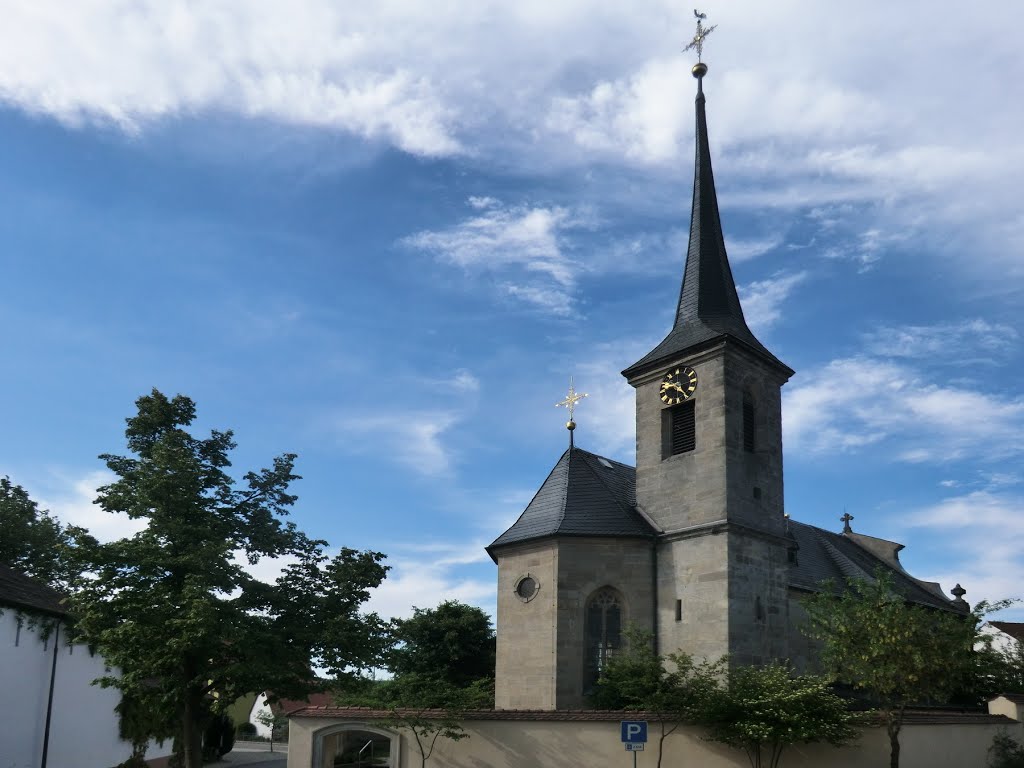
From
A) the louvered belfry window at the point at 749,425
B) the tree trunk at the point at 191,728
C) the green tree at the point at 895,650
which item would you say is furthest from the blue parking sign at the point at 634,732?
the louvered belfry window at the point at 749,425

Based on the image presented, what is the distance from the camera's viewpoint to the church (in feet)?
85.4

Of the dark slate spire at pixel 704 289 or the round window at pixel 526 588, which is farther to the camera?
the dark slate spire at pixel 704 289

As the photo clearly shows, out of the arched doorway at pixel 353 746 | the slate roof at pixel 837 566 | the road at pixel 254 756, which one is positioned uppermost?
the slate roof at pixel 837 566

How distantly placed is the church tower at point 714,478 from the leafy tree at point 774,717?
5.20 metres

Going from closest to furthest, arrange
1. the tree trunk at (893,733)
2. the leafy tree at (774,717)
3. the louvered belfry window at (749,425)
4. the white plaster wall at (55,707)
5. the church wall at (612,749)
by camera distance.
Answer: the leafy tree at (774,717)
the tree trunk at (893,733)
the church wall at (612,749)
the white plaster wall at (55,707)
the louvered belfry window at (749,425)

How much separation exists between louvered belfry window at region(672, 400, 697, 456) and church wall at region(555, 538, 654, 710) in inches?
140

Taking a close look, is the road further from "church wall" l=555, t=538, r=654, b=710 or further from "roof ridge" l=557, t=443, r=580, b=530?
"roof ridge" l=557, t=443, r=580, b=530

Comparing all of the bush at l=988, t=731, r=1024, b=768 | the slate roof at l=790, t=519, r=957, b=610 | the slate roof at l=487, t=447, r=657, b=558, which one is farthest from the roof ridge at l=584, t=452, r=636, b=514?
the bush at l=988, t=731, r=1024, b=768

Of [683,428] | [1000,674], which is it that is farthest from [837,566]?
[683,428]

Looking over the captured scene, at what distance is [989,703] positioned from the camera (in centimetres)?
2500

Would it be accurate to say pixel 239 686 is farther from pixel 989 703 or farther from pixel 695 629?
pixel 989 703

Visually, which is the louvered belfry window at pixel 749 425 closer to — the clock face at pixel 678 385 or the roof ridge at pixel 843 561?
the clock face at pixel 678 385

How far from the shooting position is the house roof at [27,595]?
23750mm

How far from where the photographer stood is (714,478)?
27078 millimetres
